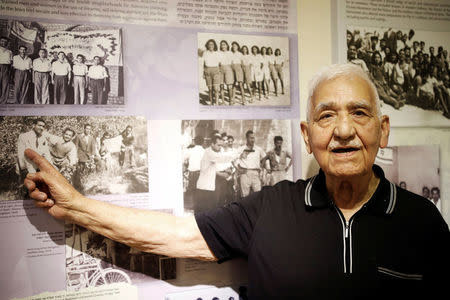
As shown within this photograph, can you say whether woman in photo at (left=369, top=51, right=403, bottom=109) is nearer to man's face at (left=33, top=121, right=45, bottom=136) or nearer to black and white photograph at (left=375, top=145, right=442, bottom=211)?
black and white photograph at (left=375, top=145, right=442, bottom=211)

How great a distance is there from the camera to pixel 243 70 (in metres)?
1.14

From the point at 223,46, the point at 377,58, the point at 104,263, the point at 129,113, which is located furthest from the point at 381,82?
the point at 104,263

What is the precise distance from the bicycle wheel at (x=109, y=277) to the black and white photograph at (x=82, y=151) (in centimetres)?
27

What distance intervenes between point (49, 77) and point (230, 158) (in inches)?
26.0

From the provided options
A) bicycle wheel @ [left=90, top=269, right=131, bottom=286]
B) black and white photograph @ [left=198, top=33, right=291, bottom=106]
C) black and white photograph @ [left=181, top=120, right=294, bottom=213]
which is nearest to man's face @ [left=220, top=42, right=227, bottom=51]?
black and white photograph @ [left=198, top=33, right=291, bottom=106]

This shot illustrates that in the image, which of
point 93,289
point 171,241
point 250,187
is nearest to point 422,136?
point 250,187

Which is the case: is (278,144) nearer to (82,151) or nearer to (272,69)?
(272,69)

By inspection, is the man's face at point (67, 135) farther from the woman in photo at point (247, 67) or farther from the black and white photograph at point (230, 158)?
the woman in photo at point (247, 67)

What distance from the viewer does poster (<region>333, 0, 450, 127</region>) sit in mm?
1223

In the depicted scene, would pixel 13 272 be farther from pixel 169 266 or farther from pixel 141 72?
pixel 141 72

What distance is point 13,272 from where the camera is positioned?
982mm

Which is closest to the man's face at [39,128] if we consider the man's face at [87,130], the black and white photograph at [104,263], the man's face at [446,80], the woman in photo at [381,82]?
the man's face at [87,130]

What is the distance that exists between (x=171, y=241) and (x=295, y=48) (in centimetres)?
83

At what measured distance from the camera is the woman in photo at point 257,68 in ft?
3.76
